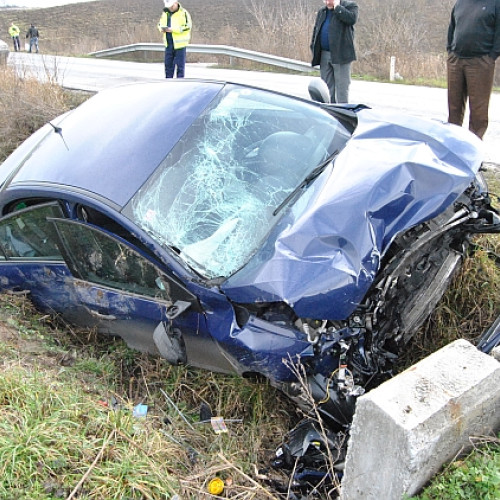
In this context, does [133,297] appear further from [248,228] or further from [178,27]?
[178,27]

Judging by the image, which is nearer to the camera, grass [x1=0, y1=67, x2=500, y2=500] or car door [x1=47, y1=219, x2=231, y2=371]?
grass [x1=0, y1=67, x2=500, y2=500]

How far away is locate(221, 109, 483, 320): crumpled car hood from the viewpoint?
248 centimetres

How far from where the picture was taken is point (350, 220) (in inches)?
105

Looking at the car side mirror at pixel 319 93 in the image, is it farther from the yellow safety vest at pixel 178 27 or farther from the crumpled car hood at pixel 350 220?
the yellow safety vest at pixel 178 27

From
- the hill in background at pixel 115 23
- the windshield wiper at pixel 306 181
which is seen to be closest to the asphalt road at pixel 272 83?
the windshield wiper at pixel 306 181

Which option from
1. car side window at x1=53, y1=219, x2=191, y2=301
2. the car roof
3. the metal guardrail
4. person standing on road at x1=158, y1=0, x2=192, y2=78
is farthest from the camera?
the metal guardrail

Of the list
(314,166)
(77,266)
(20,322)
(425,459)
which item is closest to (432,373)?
(425,459)

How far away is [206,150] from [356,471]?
6.26ft

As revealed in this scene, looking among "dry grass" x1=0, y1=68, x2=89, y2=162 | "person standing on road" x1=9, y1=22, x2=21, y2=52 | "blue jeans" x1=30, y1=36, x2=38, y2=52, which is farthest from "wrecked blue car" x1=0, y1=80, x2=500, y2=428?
"person standing on road" x1=9, y1=22, x2=21, y2=52

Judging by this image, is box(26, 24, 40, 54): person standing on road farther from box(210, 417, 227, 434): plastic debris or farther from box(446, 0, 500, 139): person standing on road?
box(210, 417, 227, 434): plastic debris

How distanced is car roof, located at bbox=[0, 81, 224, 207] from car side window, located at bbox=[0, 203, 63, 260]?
0.17 meters

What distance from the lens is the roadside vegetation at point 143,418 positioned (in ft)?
7.26

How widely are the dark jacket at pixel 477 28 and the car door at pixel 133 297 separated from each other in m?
3.76

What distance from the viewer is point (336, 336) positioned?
2.51 m
